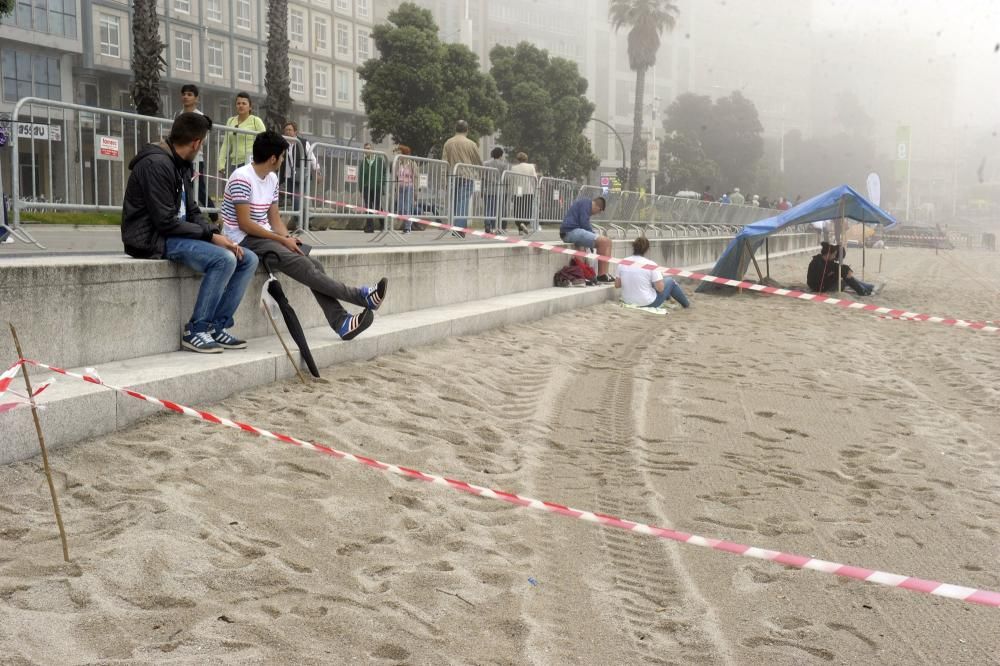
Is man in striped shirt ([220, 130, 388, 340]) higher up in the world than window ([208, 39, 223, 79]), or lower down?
lower down

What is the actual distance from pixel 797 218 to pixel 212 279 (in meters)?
13.9

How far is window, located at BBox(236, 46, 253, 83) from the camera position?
57.7m

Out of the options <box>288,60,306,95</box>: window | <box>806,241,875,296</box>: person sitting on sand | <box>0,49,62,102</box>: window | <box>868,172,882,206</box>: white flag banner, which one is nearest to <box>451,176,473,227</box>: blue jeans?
<box>806,241,875,296</box>: person sitting on sand

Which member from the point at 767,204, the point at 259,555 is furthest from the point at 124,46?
the point at 259,555

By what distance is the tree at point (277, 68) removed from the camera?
84.4ft

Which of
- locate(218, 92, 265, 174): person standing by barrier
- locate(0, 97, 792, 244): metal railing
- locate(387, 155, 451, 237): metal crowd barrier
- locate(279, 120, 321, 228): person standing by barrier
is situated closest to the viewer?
locate(0, 97, 792, 244): metal railing

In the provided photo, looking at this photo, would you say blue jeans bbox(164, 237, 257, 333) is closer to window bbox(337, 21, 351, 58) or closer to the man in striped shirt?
the man in striped shirt

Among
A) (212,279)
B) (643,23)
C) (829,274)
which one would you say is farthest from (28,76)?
(212,279)

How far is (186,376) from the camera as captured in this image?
20.7ft

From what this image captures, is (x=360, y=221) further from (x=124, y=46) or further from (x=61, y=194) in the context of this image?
(x=124, y=46)

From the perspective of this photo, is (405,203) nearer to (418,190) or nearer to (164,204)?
(418,190)

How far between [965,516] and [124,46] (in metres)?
51.2

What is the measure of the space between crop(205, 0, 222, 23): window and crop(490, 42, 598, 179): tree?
1552 centimetres

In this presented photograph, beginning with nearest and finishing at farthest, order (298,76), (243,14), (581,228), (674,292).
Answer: (674,292) < (581,228) < (243,14) < (298,76)
